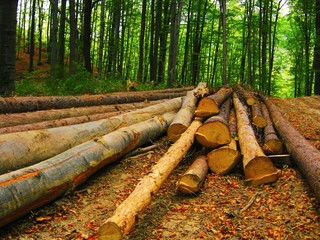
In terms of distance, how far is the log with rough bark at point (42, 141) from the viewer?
4.00 metres

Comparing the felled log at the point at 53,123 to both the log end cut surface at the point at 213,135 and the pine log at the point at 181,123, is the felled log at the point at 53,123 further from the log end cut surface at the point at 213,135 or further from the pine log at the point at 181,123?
the log end cut surface at the point at 213,135

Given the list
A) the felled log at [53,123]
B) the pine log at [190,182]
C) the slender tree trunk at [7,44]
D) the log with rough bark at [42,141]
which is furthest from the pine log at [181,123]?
the slender tree trunk at [7,44]

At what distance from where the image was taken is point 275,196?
4.40 meters

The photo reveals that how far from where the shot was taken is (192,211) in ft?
13.7

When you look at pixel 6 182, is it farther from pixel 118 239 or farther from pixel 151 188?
pixel 151 188

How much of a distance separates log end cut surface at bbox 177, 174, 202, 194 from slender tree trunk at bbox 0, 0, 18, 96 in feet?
19.3

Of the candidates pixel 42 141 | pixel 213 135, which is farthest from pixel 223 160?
pixel 42 141

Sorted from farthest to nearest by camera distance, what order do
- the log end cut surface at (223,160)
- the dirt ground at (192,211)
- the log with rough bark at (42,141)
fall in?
the log end cut surface at (223,160), the log with rough bark at (42,141), the dirt ground at (192,211)

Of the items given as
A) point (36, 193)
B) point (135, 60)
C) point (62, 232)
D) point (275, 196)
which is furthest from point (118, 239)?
point (135, 60)

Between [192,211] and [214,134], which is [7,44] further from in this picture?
[192,211]

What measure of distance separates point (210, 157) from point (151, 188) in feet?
5.74

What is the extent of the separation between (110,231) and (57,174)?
1.29m

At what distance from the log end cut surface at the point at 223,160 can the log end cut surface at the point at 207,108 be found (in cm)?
167

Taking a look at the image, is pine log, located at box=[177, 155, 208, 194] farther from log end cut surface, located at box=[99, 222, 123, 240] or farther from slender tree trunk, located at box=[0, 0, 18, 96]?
slender tree trunk, located at box=[0, 0, 18, 96]
